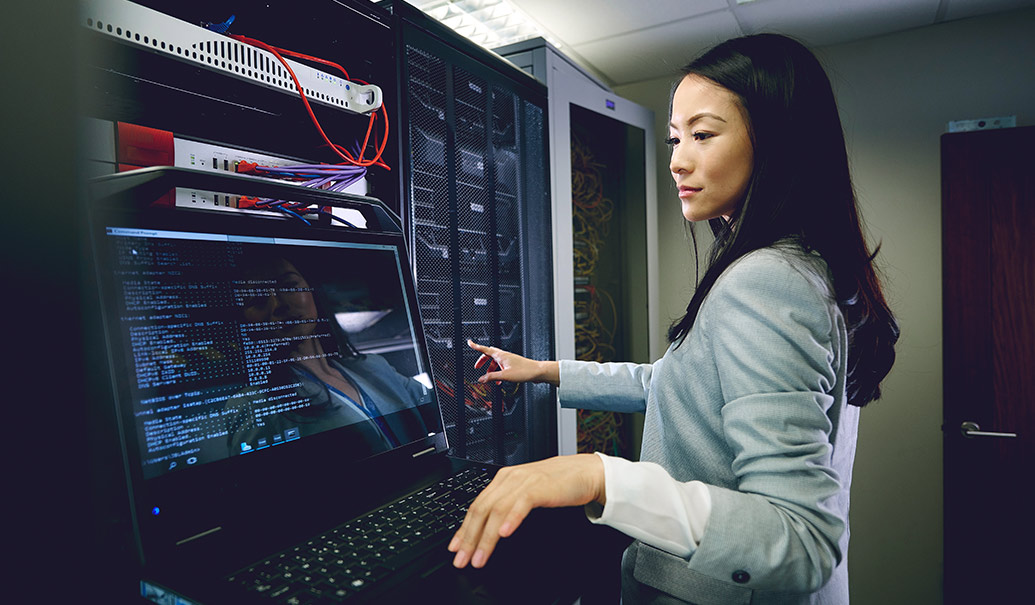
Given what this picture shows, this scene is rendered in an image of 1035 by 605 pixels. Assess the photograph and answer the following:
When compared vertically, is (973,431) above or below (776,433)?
Result: below

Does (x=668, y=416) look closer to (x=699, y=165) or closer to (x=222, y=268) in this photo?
(x=699, y=165)

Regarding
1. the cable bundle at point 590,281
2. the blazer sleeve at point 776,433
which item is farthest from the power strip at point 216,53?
the cable bundle at point 590,281

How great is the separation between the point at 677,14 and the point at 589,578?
219 centimetres

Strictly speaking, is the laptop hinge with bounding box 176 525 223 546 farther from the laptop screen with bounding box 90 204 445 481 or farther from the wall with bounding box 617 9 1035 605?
the wall with bounding box 617 9 1035 605

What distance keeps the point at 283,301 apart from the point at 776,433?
0.59m

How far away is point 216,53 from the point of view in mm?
762

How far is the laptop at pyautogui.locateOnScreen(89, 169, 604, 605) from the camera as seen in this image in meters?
0.50

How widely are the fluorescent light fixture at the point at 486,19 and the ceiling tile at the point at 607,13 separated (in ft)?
0.20

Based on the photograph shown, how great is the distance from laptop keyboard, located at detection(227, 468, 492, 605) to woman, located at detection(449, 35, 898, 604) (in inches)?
2.7

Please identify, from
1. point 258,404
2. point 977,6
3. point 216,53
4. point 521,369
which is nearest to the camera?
point 258,404

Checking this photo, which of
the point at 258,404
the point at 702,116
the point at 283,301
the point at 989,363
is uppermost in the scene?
the point at 702,116

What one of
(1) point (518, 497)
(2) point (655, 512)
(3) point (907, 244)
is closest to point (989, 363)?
(3) point (907, 244)

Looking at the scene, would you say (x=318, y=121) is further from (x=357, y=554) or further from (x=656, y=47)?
(x=656, y=47)

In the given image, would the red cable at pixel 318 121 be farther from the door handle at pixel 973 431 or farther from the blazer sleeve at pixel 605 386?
the door handle at pixel 973 431
